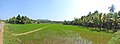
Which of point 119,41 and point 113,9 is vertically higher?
point 113,9

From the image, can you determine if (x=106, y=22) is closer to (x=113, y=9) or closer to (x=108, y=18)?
(x=108, y=18)

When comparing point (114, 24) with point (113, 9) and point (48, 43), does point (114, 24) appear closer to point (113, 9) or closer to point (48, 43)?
point (113, 9)

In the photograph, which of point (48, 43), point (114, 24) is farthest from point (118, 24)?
point (48, 43)

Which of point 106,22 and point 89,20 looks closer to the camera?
point 106,22

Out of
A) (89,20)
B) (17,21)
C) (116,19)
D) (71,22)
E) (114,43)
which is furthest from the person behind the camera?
(71,22)

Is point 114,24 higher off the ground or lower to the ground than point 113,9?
lower

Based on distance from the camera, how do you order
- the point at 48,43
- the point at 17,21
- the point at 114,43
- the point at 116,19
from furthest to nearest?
the point at 17,21 < the point at 116,19 < the point at 48,43 < the point at 114,43

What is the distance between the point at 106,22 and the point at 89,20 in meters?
19.0

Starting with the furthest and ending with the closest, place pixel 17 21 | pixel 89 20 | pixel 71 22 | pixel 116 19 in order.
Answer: pixel 71 22
pixel 17 21
pixel 89 20
pixel 116 19

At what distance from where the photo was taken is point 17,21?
346ft

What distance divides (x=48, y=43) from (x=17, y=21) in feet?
288

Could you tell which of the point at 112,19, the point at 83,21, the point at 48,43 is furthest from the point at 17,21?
the point at 48,43

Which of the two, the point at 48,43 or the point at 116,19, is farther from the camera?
the point at 116,19

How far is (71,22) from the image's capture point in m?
133
